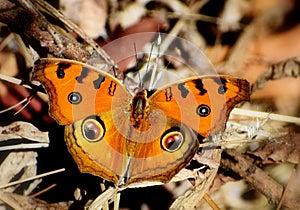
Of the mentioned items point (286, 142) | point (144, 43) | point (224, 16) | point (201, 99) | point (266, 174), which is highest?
point (224, 16)

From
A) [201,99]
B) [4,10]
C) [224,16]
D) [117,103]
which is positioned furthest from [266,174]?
[4,10]

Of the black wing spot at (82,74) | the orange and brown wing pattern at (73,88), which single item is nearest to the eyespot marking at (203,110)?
the orange and brown wing pattern at (73,88)

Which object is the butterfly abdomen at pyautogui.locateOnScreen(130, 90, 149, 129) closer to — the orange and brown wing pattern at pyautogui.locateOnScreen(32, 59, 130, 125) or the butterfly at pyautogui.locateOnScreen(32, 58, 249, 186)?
the butterfly at pyautogui.locateOnScreen(32, 58, 249, 186)

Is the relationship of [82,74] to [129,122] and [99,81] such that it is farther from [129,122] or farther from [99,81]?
[129,122]

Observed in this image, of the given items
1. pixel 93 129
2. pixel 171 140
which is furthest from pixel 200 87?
pixel 93 129

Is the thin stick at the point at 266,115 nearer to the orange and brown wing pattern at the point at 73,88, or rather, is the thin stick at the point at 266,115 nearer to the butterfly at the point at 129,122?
the butterfly at the point at 129,122

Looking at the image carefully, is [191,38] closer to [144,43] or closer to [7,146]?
[144,43]

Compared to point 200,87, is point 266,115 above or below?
below

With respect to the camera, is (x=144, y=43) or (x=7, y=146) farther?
(x=144, y=43)
